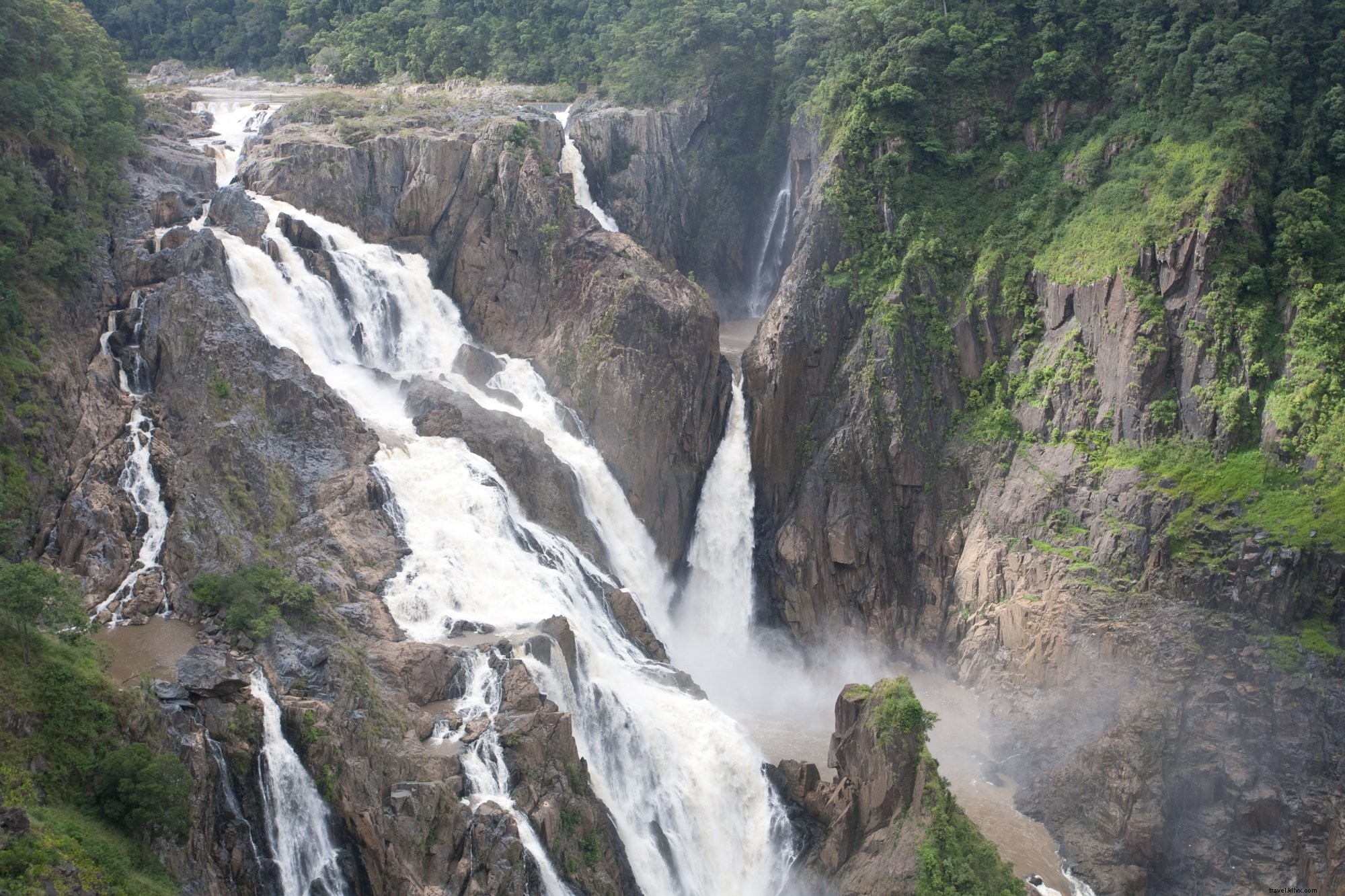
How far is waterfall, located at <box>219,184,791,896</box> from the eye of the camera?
32531mm

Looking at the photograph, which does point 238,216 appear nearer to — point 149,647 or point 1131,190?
point 149,647

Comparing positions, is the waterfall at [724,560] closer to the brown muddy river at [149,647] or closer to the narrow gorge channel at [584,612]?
the narrow gorge channel at [584,612]

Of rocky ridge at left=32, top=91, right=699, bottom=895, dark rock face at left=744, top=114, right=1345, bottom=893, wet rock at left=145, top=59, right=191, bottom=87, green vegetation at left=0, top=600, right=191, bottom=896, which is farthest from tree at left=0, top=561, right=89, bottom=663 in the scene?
wet rock at left=145, top=59, right=191, bottom=87

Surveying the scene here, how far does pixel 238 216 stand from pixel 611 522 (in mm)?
20448

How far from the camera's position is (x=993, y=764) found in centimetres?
3981

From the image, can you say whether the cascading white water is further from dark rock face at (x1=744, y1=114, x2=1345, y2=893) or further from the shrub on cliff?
dark rock face at (x1=744, y1=114, x2=1345, y2=893)

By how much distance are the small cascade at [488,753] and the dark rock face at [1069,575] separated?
18.2m

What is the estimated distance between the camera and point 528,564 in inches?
1457

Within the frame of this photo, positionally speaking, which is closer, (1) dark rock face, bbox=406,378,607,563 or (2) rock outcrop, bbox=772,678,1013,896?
(2) rock outcrop, bbox=772,678,1013,896

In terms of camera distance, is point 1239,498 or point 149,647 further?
point 1239,498

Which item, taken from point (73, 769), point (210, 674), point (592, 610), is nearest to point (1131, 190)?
point (592, 610)

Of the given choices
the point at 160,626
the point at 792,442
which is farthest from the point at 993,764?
the point at 160,626

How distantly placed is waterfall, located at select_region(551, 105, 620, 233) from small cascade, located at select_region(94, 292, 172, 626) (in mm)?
23558

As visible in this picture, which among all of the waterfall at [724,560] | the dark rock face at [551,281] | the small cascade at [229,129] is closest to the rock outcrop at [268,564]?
the dark rock face at [551,281]
